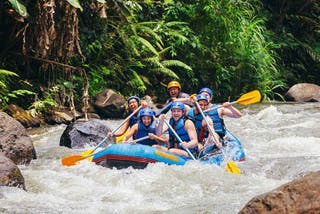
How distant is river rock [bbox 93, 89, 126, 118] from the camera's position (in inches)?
434

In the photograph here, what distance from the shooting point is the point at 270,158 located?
24.4ft

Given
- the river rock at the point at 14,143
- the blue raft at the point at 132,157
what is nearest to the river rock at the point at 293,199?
the blue raft at the point at 132,157

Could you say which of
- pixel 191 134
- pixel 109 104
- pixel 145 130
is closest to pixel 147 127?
pixel 145 130

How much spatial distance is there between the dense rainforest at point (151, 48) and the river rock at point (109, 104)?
0.88 ft

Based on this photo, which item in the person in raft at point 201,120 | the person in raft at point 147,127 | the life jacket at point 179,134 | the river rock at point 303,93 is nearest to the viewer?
the person in raft at point 147,127

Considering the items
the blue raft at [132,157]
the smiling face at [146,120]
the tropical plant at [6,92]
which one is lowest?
the tropical plant at [6,92]

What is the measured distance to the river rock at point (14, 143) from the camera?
22.2ft

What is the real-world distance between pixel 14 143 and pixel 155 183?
198cm

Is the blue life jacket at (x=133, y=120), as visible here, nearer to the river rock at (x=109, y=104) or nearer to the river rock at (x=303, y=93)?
the river rock at (x=109, y=104)

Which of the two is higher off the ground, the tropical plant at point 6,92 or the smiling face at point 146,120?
the smiling face at point 146,120

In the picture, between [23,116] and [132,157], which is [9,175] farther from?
[23,116]

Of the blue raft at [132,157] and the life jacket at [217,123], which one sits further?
the life jacket at [217,123]

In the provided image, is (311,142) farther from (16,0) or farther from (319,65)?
(319,65)

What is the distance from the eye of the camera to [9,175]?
5.28 metres
